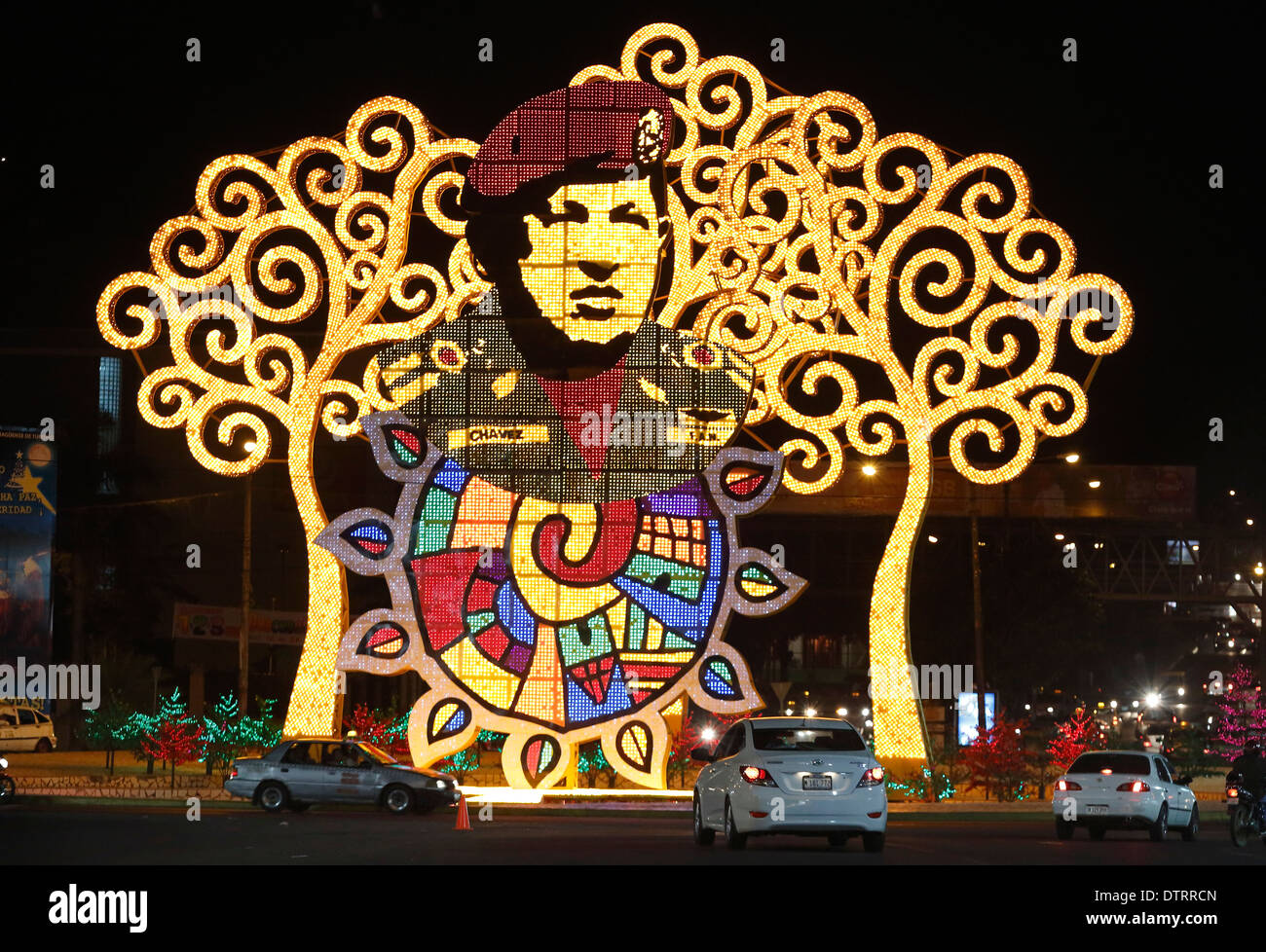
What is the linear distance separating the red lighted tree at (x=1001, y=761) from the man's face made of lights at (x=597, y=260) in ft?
31.8

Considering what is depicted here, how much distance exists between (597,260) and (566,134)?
7.14 ft

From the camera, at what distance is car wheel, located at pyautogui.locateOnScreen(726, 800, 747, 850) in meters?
18.7

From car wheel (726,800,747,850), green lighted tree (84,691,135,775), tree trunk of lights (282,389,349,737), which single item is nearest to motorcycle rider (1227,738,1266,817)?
car wheel (726,800,747,850)

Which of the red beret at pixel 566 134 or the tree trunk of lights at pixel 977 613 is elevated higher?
the red beret at pixel 566 134

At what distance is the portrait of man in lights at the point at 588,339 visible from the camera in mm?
30141

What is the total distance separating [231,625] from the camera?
57.0m

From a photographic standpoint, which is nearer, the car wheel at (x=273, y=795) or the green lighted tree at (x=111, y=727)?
the car wheel at (x=273, y=795)

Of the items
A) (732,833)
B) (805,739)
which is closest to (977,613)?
(805,739)

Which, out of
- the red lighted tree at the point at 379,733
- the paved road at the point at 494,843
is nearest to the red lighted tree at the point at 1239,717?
the paved road at the point at 494,843

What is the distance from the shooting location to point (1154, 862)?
18.3 m

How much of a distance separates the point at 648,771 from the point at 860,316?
870cm

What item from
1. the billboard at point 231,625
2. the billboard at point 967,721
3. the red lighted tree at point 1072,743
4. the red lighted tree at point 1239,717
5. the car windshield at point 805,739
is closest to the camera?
the car windshield at point 805,739

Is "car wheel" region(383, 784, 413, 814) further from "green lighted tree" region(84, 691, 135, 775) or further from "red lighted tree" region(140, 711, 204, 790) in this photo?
"green lighted tree" region(84, 691, 135, 775)

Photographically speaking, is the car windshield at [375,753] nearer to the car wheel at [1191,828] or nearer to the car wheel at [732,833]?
the car wheel at [732,833]
